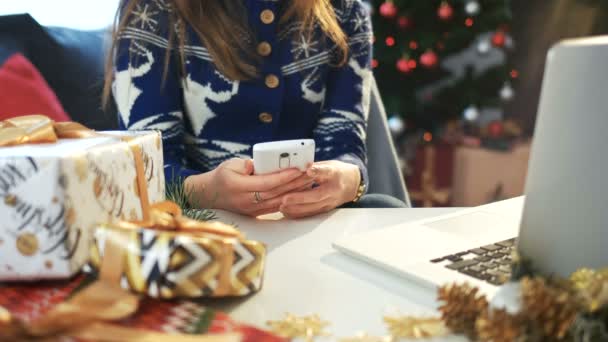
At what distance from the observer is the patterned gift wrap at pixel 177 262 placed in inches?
17.1

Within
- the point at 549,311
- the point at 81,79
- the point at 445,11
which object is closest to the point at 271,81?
the point at 81,79

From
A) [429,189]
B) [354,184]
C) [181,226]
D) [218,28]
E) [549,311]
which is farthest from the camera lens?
[429,189]

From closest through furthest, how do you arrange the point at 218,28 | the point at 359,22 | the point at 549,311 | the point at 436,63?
1. the point at 549,311
2. the point at 218,28
3. the point at 359,22
4. the point at 436,63

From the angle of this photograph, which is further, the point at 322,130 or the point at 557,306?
the point at 322,130

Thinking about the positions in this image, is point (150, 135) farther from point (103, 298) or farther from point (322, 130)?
point (322, 130)

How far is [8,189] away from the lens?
0.47 m

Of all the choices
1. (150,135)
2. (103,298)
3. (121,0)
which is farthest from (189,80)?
(103,298)

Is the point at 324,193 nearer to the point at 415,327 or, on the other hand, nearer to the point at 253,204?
the point at 253,204

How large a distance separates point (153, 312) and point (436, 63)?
83.5 inches

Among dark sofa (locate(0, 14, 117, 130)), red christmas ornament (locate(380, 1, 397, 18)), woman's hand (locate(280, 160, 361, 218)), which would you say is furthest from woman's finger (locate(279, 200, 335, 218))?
red christmas ornament (locate(380, 1, 397, 18))

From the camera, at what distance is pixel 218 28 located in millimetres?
993

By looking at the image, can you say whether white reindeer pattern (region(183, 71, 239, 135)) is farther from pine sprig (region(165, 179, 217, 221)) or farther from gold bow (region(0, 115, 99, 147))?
gold bow (region(0, 115, 99, 147))

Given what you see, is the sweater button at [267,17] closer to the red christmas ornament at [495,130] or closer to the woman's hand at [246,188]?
the woman's hand at [246,188]

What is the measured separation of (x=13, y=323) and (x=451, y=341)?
29 cm
